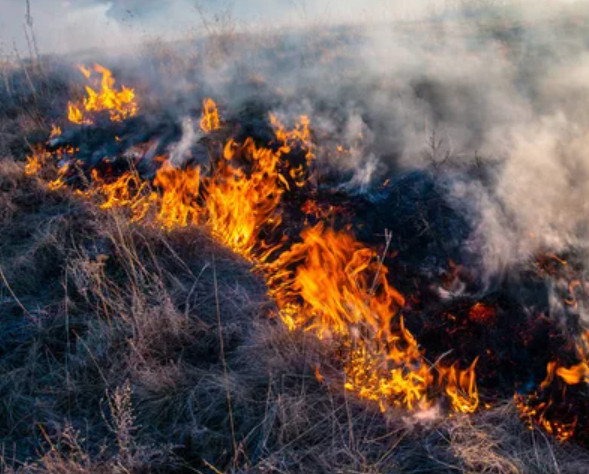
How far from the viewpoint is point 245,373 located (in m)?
2.79

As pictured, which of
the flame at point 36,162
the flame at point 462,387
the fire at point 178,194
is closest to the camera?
the flame at point 462,387

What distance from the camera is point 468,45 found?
5254mm

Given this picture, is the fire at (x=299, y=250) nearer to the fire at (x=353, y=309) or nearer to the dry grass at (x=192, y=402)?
the fire at (x=353, y=309)

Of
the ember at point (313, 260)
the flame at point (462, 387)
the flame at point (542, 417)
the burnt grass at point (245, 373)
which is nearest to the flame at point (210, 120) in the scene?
the ember at point (313, 260)

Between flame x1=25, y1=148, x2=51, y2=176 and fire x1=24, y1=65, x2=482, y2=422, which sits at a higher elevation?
flame x1=25, y1=148, x2=51, y2=176

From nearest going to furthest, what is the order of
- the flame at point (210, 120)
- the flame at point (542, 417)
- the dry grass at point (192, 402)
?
the dry grass at point (192, 402)
the flame at point (542, 417)
the flame at point (210, 120)

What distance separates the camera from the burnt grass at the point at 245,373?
2236 mm

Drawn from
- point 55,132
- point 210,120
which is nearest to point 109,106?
point 55,132

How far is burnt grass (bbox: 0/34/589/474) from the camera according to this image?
224 cm

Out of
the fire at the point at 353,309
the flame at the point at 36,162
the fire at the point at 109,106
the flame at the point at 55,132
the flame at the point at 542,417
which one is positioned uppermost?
the fire at the point at 109,106

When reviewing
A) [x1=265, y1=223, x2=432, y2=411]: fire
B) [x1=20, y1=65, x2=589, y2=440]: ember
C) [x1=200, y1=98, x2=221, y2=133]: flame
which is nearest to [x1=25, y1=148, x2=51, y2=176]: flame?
[x1=20, y1=65, x2=589, y2=440]: ember

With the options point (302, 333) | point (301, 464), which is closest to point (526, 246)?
point (302, 333)

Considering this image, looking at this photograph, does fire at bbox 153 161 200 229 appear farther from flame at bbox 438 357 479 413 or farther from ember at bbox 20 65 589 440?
flame at bbox 438 357 479 413

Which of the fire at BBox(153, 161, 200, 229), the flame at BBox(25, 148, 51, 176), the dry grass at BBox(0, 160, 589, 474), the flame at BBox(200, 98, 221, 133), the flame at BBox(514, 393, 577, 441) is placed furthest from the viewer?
the flame at BBox(25, 148, 51, 176)
